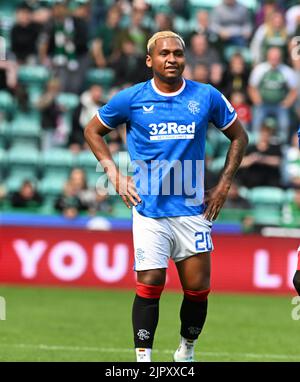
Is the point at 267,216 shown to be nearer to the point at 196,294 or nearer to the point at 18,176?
the point at 18,176

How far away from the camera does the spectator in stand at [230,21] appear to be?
19.7 metres

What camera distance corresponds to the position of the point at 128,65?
19.1 metres

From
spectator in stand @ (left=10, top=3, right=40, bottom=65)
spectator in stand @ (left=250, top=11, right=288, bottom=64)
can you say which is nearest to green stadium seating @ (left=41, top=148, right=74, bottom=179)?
spectator in stand @ (left=10, top=3, right=40, bottom=65)

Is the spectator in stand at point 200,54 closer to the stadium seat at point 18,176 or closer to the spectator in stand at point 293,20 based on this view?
the spectator in stand at point 293,20

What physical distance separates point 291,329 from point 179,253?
4.21 metres

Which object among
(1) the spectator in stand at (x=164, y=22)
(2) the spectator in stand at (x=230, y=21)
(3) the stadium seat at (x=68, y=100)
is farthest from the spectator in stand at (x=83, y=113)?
(2) the spectator in stand at (x=230, y=21)

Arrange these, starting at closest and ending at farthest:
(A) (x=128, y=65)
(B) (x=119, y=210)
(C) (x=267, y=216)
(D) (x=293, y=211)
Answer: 1. (D) (x=293, y=211)
2. (B) (x=119, y=210)
3. (C) (x=267, y=216)
4. (A) (x=128, y=65)

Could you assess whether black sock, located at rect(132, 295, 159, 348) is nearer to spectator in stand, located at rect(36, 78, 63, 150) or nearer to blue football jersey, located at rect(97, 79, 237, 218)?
blue football jersey, located at rect(97, 79, 237, 218)

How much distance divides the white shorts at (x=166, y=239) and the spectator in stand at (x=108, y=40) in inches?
459

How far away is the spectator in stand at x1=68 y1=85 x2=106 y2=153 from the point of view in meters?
18.1

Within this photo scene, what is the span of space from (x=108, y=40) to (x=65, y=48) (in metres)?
0.82

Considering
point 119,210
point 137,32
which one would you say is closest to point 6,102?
point 137,32

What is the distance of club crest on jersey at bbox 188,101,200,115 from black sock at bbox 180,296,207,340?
57.1 inches

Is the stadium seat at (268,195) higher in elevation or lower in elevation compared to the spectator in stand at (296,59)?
lower
